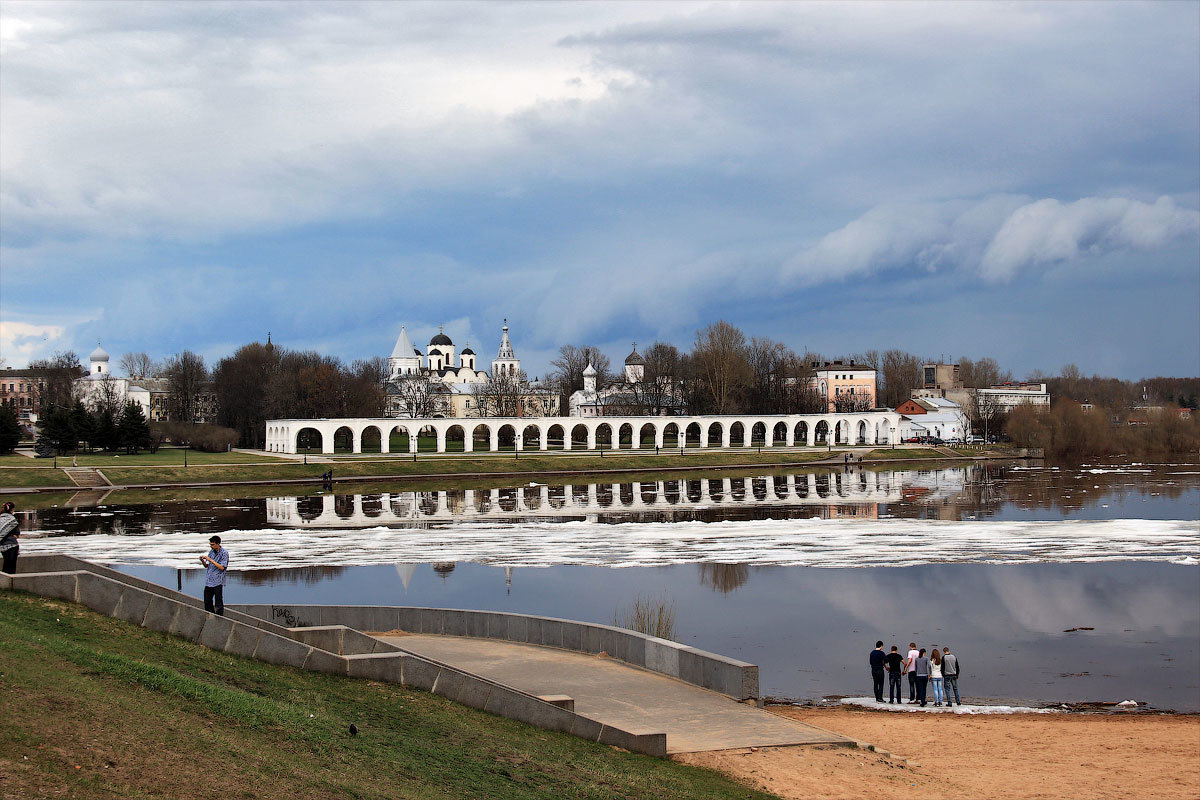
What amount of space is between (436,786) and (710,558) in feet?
82.6

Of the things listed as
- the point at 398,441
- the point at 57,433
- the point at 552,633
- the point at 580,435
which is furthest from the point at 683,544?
the point at 580,435

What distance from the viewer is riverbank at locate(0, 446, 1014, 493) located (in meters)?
66.7

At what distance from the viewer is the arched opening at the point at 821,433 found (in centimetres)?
11438

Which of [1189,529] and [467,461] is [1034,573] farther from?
[467,461]

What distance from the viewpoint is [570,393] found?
143 meters

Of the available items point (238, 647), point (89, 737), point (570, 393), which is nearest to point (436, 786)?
point (89, 737)

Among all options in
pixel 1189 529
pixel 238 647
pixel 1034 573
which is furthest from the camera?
pixel 1189 529

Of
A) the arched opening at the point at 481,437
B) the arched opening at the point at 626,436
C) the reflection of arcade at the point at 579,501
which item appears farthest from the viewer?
the arched opening at the point at 481,437

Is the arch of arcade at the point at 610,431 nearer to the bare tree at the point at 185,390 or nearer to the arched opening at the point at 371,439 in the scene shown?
the arched opening at the point at 371,439

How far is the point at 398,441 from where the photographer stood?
112 m

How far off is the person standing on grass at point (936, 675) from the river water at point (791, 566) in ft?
3.03

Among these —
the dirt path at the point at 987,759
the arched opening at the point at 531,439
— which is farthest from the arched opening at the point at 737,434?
the dirt path at the point at 987,759

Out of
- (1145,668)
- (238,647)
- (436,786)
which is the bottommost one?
(1145,668)

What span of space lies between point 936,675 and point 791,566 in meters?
13.6
